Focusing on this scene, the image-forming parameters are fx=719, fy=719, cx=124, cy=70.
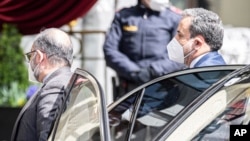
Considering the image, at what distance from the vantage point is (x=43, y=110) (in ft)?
12.4

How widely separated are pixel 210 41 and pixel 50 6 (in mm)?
3450

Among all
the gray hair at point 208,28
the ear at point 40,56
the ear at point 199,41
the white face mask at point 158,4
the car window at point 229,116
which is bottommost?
the car window at point 229,116

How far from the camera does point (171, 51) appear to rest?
14.2ft

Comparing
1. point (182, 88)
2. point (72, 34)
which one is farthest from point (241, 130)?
point (72, 34)

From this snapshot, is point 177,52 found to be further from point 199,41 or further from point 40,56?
point 40,56

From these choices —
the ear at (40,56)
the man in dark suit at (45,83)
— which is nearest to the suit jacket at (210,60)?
the man in dark suit at (45,83)

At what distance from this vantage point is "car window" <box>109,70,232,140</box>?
3.98 meters

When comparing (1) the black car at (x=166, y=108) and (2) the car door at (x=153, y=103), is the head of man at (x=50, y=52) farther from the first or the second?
(2) the car door at (x=153, y=103)

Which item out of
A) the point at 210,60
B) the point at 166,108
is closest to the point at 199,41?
the point at 210,60

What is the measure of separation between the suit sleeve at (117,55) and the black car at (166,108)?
1.59 m

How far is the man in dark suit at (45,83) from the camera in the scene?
379cm

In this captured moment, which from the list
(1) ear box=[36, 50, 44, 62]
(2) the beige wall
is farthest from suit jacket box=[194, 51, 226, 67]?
(2) the beige wall

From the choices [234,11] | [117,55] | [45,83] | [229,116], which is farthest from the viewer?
[234,11]

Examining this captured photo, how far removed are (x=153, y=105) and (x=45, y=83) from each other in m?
0.70
